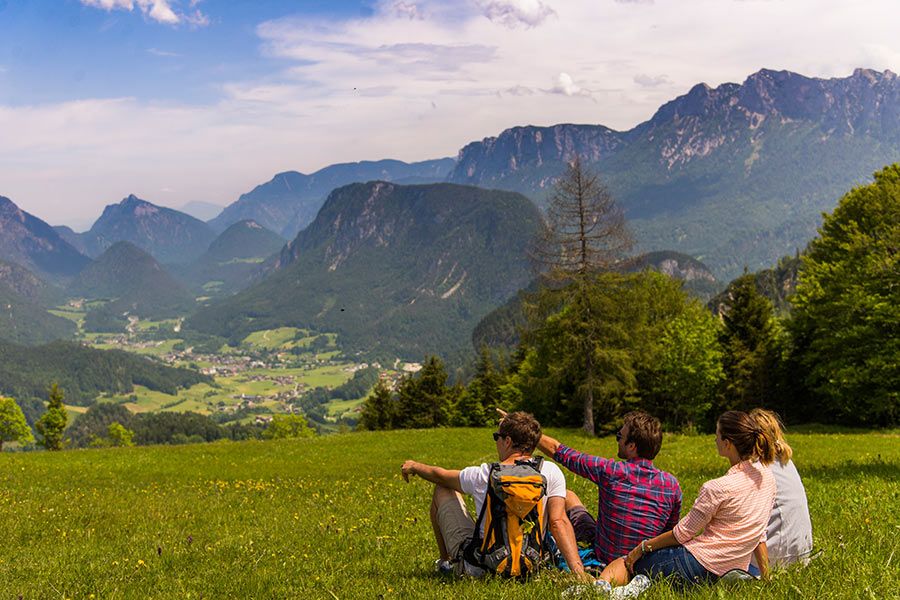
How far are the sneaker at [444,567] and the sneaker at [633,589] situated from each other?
2033 millimetres

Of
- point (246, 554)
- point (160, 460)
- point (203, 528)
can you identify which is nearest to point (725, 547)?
point (246, 554)

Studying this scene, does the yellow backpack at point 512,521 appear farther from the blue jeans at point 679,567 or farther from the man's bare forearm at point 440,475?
the blue jeans at point 679,567

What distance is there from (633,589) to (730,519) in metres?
1.23

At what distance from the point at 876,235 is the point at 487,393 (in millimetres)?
38836

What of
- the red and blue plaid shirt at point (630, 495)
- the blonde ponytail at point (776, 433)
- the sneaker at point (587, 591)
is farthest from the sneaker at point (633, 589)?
the blonde ponytail at point (776, 433)

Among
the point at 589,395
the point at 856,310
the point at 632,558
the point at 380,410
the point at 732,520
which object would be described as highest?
the point at 856,310

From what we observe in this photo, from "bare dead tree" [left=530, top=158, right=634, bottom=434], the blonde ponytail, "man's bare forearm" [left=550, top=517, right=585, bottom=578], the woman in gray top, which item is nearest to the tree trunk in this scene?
"bare dead tree" [left=530, top=158, right=634, bottom=434]

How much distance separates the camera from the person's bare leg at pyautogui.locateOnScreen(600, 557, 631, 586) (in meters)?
6.20

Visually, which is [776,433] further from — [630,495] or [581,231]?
[581,231]

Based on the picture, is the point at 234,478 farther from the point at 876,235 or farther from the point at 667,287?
the point at 667,287

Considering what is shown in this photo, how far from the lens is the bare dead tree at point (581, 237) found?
34.4 metres

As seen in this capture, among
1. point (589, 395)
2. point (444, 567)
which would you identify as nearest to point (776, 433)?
point (444, 567)

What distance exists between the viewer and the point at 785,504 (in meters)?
6.46

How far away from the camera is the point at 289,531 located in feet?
35.2
